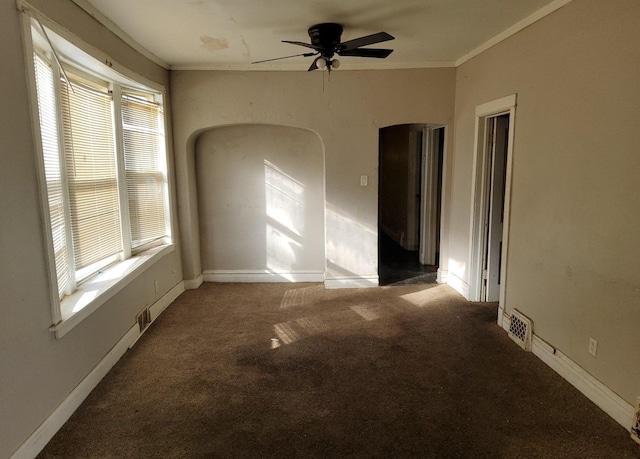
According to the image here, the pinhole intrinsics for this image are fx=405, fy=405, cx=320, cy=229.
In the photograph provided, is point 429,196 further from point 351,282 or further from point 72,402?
point 72,402

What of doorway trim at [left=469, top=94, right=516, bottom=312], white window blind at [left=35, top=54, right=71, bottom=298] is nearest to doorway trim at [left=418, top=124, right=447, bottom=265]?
doorway trim at [left=469, top=94, right=516, bottom=312]

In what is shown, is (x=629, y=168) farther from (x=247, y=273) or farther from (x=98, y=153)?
(x=247, y=273)

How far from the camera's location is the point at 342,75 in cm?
461

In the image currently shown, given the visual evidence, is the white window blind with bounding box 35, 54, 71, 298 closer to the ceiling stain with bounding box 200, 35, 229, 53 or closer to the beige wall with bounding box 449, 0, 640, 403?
the ceiling stain with bounding box 200, 35, 229, 53

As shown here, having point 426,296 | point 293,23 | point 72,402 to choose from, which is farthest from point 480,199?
point 72,402

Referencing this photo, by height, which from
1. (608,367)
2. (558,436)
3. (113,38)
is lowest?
(558,436)

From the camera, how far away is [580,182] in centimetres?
265

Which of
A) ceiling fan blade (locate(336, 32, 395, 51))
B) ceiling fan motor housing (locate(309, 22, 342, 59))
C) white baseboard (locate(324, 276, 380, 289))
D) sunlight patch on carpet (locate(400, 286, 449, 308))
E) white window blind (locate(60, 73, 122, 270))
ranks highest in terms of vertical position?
ceiling fan motor housing (locate(309, 22, 342, 59))

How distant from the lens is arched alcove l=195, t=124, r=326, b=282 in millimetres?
4980

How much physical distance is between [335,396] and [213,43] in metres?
3.22

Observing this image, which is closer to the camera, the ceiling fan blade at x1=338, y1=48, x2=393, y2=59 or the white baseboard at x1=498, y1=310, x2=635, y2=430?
the white baseboard at x1=498, y1=310, x2=635, y2=430

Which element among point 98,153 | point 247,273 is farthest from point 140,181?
point 247,273

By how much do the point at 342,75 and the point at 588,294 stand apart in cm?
330

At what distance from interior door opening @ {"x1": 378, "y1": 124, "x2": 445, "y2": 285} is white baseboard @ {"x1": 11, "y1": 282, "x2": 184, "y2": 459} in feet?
9.94
